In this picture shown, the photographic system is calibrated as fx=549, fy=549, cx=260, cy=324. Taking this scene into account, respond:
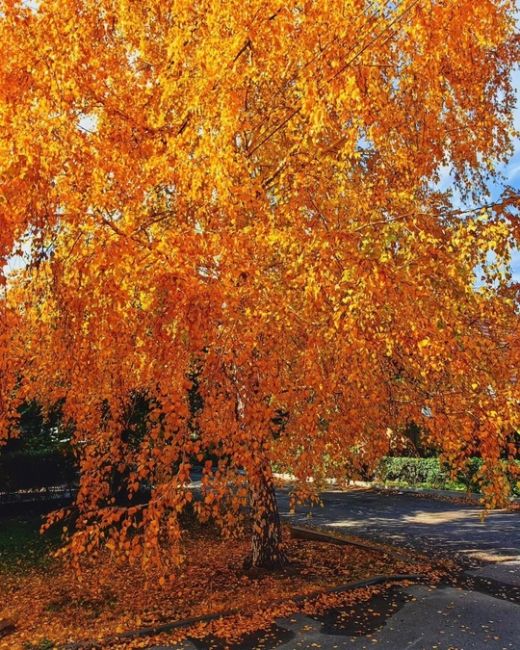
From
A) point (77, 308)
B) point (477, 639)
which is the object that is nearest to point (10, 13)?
point (77, 308)

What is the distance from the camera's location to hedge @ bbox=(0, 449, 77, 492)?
53.7 feet

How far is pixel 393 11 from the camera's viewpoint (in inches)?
245

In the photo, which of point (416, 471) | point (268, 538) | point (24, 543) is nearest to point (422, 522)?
point (416, 471)

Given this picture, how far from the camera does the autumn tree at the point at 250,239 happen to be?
6461 mm

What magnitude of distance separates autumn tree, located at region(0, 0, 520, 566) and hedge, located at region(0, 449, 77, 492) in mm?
8906

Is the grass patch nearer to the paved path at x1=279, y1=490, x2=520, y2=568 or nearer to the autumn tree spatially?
the autumn tree

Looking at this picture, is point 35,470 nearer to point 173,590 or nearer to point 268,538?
point 173,590

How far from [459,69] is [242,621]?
29.2ft

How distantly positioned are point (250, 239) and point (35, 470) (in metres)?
13.3

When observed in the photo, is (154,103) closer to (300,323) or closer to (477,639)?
(300,323)

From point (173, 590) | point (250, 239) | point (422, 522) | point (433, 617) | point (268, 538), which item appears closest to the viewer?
point (250, 239)

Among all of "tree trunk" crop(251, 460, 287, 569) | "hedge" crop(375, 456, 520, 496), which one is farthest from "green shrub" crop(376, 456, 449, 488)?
"tree trunk" crop(251, 460, 287, 569)

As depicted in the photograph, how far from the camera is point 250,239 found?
→ 700 cm

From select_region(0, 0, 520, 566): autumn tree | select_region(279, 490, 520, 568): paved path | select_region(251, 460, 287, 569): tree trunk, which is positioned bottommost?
select_region(279, 490, 520, 568): paved path
